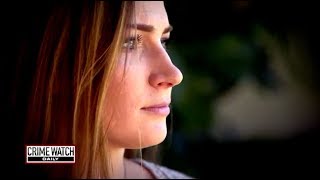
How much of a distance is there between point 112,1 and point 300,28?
0.48 metres

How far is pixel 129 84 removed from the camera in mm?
998

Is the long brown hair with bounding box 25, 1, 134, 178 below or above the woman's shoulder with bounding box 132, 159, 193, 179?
above

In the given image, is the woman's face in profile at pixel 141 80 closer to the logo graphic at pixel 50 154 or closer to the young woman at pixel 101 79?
the young woman at pixel 101 79

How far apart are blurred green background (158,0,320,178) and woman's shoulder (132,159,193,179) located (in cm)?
1

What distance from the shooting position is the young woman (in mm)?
968

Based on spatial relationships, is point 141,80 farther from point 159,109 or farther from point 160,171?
point 160,171

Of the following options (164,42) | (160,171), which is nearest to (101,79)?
(164,42)

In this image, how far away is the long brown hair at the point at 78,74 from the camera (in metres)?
0.96

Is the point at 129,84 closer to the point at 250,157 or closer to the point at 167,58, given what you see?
the point at 167,58

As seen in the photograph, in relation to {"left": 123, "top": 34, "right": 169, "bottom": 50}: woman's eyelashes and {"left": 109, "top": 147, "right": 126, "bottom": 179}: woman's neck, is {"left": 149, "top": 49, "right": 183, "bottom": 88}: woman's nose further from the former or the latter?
{"left": 109, "top": 147, "right": 126, "bottom": 179}: woman's neck

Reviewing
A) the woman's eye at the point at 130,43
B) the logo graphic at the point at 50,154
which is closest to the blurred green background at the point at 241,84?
the woman's eye at the point at 130,43

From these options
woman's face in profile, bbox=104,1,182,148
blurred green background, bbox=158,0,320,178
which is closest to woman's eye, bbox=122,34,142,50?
woman's face in profile, bbox=104,1,182,148

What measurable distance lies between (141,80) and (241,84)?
0.85ft

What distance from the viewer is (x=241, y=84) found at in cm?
110
